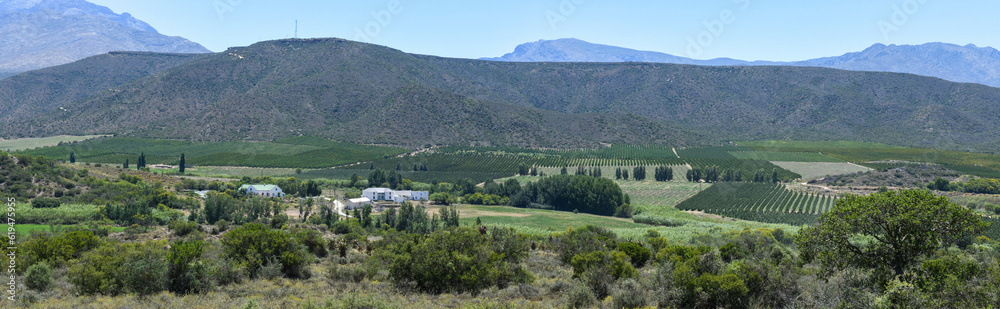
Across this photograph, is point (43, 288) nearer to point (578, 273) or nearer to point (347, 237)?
point (347, 237)

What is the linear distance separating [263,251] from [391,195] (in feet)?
184

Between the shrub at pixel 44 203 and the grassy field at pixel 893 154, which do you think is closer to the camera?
the shrub at pixel 44 203

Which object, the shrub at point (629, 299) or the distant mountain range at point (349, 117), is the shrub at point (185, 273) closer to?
the shrub at point (629, 299)

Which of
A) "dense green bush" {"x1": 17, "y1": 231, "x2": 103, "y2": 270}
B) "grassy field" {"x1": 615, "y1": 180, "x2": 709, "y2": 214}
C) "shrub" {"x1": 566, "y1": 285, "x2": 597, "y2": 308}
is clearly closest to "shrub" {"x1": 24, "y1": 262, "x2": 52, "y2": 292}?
"dense green bush" {"x1": 17, "y1": 231, "x2": 103, "y2": 270}

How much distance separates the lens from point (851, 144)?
6654 inches

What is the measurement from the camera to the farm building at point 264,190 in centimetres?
7456

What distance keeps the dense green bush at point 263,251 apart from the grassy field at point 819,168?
4089 inches

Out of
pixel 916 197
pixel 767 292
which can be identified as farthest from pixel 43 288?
pixel 916 197

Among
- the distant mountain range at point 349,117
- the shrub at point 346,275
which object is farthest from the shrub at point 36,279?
the distant mountain range at point 349,117

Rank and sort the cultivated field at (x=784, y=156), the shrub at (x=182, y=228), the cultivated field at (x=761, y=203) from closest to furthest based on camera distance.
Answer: the shrub at (x=182, y=228) → the cultivated field at (x=761, y=203) → the cultivated field at (x=784, y=156)

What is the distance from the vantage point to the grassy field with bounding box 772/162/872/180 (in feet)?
364

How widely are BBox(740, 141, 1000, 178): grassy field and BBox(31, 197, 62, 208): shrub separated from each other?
13104 centimetres

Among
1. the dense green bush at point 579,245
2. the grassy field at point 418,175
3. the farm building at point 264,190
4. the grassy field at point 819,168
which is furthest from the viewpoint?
the grassy field at point 819,168

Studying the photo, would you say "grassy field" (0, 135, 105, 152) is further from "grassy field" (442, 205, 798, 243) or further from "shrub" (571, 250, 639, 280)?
"shrub" (571, 250, 639, 280)
